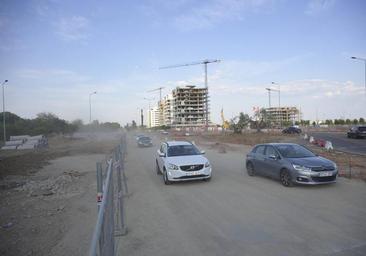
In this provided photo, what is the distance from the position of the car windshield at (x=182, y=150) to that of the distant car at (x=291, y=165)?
245 cm

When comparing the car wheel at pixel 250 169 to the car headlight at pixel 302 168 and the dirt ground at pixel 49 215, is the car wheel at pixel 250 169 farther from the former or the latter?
the dirt ground at pixel 49 215

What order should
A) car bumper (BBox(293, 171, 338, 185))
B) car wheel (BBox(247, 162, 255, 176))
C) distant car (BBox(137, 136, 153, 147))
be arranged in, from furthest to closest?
distant car (BBox(137, 136, 153, 147)) → car wheel (BBox(247, 162, 255, 176)) → car bumper (BBox(293, 171, 338, 185))

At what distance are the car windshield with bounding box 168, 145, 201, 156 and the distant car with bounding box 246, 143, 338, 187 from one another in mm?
2453

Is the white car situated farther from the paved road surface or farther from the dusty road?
the paved road surface

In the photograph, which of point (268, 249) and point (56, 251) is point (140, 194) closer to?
point (56, 251)

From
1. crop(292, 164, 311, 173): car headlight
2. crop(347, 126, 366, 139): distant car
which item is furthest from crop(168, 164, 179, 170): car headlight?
crop(347, 126, 366, 139): distant car

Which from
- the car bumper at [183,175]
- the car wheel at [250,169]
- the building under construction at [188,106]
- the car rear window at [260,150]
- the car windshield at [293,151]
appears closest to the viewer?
the car windshield at [293,151]

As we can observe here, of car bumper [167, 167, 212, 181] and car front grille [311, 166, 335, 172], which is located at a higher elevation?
car front grille [311, 166, 335, 172]

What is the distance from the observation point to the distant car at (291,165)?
35.9 ft

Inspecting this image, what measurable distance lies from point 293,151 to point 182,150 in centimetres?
449

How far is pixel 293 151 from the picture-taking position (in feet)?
41.6

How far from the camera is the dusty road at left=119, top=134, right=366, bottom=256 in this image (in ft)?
19.6

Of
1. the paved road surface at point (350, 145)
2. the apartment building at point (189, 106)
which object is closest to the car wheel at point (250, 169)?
the paved road surface at point (350, 145)

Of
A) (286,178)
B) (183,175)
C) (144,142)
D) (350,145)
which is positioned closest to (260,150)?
(286,178)
